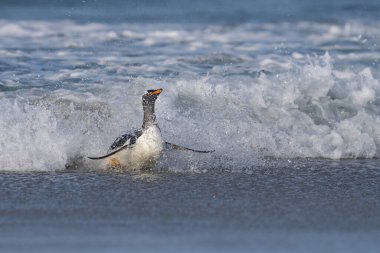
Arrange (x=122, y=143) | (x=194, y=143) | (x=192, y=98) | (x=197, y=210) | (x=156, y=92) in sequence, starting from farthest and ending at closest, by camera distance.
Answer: (x=192, y=98), (x=194, y=143), (x=156, y=92), (x=122, y=143), (x=197, y=210)

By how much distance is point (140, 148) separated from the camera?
824 cm

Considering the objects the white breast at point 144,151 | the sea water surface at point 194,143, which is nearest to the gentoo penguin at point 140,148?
the white breast at point 144,151

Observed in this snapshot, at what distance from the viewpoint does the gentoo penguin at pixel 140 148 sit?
823 cm

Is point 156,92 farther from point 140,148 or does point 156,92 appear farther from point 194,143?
point 194,143

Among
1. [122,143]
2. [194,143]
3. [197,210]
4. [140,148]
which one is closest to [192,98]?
[194,143]

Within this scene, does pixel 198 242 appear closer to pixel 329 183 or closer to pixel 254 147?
pixel 329 183

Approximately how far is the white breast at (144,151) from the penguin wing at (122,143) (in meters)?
0.04

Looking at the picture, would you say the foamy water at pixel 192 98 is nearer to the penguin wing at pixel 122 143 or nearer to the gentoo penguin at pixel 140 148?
the gentoo penguin at pixel 140 148

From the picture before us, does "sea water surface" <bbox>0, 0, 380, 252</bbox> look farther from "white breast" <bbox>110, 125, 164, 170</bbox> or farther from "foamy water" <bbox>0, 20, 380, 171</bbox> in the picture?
"white breast" <bbox>110, 125, 164, 170</bbox>

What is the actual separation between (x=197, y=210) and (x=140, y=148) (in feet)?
4.74

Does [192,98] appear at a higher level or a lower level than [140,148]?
higher

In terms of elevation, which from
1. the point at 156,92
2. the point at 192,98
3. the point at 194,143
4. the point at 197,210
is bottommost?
the point at 197,210

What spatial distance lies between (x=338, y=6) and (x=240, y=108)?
11580 millimetres

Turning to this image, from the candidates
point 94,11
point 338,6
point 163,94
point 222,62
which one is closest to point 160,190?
point 163,94
